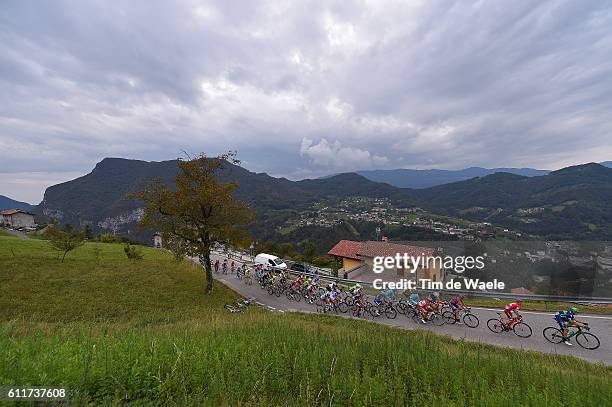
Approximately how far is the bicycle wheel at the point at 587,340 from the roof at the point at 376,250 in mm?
8989

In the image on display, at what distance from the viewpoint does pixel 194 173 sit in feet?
56.9

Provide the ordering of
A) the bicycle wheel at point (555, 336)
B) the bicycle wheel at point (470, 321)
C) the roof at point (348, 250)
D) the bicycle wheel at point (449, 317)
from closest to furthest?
the bicycle wheel at point (555, 336) < the bicycle wheel at point (470, 321) < the bicycle wheel at point (449, 317) < the roof at point (348, 250)

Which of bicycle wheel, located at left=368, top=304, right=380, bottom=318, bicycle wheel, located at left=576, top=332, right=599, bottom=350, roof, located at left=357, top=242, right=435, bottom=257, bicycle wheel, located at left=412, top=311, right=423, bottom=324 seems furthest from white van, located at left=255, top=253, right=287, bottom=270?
bicycle wheel, located at left=576, top=332, right=599, bottom=350

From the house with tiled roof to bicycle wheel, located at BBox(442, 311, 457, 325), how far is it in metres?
5.35

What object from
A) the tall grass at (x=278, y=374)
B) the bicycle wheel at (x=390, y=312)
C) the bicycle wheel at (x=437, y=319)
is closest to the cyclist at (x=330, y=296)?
the bicycle wheel at (x=390, y=312)

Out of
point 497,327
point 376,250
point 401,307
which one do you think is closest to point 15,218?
point 376,250

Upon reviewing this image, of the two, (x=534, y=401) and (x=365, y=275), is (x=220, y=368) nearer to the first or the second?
(x=534, y=401)

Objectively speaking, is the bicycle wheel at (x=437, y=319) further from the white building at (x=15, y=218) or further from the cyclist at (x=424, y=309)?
the white building at (x=15, y=218)

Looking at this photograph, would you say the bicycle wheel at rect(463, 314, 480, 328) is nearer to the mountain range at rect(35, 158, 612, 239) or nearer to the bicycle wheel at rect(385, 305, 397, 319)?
the bicycle wheel at rect(385, 305, 397, 319)

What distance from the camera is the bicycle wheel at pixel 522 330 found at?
11.5 m

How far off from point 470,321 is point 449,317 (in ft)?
2.78

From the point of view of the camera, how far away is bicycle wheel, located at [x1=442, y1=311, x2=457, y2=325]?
13.3 meters

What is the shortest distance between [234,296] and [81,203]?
21772 cm

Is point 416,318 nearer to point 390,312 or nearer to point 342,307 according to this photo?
point 390,312
